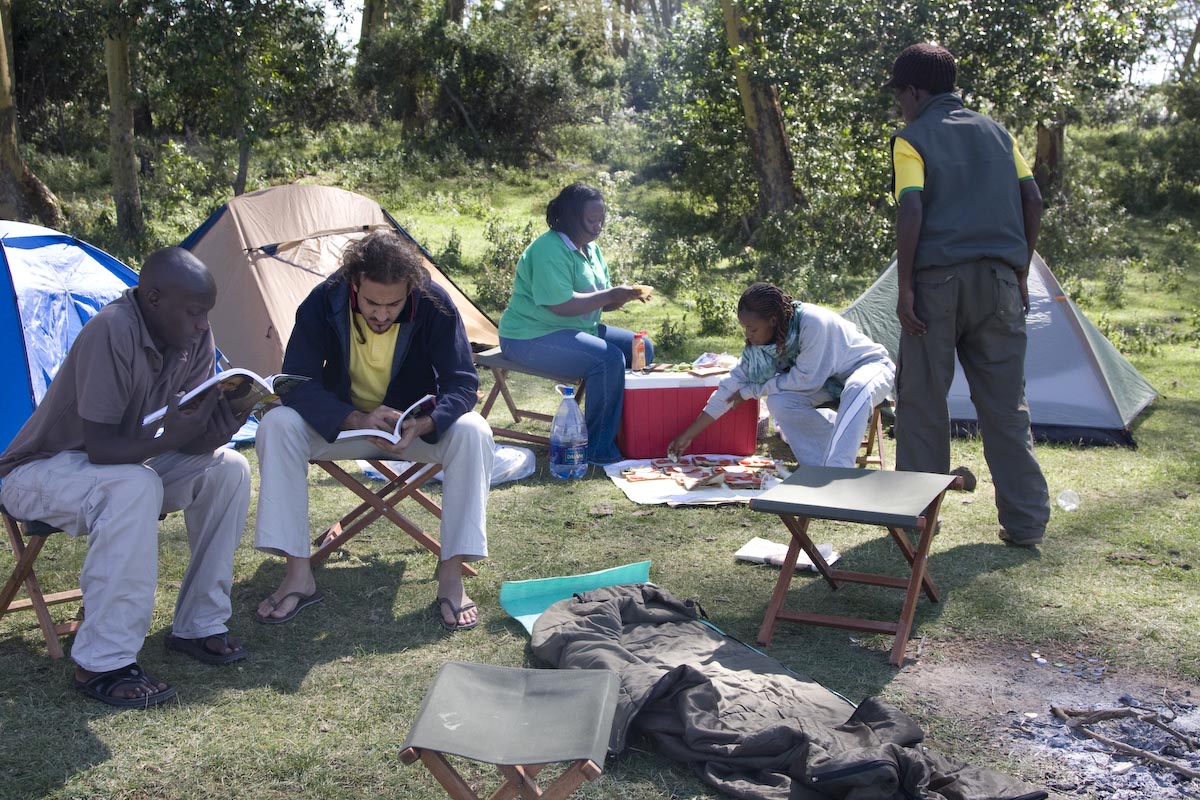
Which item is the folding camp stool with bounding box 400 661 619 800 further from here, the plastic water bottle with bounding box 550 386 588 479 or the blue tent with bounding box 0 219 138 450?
the blue tent with bounding box 0 219 138 450

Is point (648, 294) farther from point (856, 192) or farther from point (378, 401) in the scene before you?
point (856, 192)

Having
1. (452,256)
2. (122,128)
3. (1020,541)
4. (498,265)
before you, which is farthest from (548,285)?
(122,128)

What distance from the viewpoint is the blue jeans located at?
5809mm

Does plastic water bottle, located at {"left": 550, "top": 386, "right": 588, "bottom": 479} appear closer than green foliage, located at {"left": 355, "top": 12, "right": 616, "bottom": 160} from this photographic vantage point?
Yes

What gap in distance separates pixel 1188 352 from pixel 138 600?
8205 millimetres

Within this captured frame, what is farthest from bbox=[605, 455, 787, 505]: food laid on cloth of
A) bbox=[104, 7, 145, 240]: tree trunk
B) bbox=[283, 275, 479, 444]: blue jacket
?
bbox=[104, 7, 145, 240]: tree trunk

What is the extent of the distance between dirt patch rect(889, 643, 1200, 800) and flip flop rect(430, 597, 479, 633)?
4.79ft

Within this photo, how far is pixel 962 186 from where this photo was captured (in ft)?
14.0

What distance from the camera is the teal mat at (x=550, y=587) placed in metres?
3.85

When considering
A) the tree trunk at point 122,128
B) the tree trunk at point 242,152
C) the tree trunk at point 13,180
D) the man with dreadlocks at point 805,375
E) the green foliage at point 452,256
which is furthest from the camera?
the tree trunk at point 242,152

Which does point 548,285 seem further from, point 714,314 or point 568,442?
point 714,314

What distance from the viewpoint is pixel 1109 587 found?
13.4ft

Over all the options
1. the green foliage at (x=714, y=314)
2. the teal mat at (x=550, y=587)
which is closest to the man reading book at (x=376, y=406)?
the teal mat at (x=550, y=587)

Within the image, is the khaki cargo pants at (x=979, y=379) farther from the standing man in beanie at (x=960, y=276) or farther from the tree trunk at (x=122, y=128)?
the tree trunk at (x=122, y=128)
